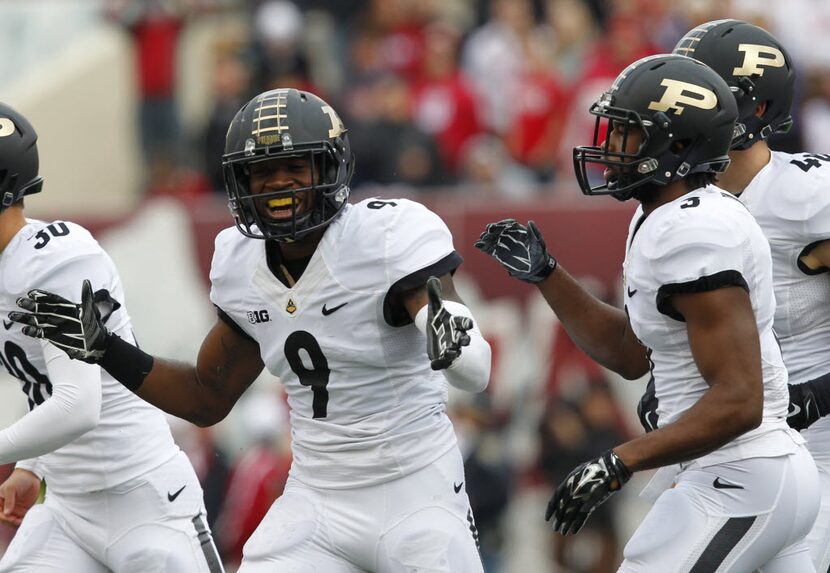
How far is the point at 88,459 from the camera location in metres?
4.77

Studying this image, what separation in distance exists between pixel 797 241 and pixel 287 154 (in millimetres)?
1539

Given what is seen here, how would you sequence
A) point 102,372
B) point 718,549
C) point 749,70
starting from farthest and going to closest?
1. point 102,372
2. point 749,70
3. point 718,549

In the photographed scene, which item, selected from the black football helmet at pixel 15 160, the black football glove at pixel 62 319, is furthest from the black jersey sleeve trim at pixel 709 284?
the black football helmet at pixel 15 160

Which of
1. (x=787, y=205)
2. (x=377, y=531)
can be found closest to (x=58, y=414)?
(x=377, y=531)

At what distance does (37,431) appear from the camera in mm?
4496

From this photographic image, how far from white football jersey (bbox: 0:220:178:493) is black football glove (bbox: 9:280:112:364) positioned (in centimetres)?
33

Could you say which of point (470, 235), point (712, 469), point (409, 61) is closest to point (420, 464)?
point (712, 469)

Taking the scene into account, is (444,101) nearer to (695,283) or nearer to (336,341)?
(336,341)

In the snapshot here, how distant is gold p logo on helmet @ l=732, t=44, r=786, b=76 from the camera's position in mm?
4703

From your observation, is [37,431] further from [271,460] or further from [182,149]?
[182,149]

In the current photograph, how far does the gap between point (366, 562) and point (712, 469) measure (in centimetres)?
98

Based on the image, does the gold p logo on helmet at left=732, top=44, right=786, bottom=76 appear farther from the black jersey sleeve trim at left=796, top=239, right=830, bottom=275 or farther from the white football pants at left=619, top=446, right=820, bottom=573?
the white football pants at left=619, top=446, right=820, bottom=573

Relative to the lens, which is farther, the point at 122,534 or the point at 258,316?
the point at 122,534

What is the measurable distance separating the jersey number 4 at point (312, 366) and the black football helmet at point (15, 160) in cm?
112
